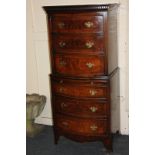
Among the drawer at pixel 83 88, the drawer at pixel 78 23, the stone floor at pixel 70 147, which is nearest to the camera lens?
the drawer at pixel 78 23

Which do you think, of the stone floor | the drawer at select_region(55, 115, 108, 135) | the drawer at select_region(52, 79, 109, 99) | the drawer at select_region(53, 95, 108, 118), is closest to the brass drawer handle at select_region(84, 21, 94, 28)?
the drawer at select_region(52, 79, 109, 99)

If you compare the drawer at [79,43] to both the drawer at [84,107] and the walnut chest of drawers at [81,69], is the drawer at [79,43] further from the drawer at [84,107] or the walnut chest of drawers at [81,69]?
the drawer at [84,107]

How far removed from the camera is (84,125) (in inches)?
100.0

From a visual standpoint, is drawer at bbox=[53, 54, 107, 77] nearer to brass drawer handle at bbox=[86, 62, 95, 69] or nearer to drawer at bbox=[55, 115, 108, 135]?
brass drawer handle at bbox=[86, 62, 95, 69]

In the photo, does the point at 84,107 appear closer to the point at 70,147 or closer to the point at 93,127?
the point at 93,127

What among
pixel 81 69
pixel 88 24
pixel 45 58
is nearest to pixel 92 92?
pixel 81 69

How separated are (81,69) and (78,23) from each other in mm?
429

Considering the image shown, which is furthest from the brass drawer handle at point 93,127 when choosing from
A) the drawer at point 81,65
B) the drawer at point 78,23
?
the drawer at point 78,23

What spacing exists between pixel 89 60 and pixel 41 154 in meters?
1.10

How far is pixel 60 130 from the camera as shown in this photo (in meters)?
2.73

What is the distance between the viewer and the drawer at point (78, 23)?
2312 mm

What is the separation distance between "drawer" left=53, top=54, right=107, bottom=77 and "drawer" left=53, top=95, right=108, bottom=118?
26cm
